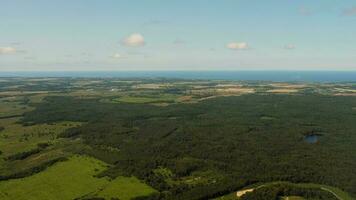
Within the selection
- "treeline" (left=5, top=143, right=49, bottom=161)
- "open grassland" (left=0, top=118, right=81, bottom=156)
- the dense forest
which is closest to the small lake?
the dense forest

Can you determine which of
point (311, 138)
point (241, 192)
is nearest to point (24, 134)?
point (241, 192)

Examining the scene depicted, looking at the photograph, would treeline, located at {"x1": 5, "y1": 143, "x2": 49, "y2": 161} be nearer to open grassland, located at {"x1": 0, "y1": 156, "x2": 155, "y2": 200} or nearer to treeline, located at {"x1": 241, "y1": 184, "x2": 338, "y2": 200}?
open grassland, located at {"x1": 0, "y1": 156, "x2": 155, "y2": 200}

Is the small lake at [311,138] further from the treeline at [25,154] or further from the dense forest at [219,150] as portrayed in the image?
the treeline at [25,154]

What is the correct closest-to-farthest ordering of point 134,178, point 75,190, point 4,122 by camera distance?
1. point 75,190
2. point 134,178
3. point 4,122

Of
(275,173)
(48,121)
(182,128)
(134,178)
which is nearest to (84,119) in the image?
(48,121)

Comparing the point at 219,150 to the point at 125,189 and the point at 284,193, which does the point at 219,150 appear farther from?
the point at 125,189

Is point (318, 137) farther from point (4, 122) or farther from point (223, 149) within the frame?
point (4, 122)
